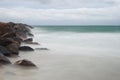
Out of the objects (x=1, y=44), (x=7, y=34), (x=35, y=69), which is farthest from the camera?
(x=7, y=34)

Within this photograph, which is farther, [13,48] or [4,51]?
[13,48]

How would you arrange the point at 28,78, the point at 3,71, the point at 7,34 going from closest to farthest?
the point at 28,78 → the point at 3,71 → the point at 7,34

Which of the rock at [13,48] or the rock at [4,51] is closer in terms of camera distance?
the rock at [4,51]

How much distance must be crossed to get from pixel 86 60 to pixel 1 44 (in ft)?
12.8

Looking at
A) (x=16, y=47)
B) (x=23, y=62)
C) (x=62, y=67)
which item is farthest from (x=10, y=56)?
(x=62, y=67)

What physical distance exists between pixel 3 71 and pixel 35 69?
1.17m

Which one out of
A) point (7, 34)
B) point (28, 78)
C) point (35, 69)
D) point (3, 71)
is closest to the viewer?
point (28, 78)

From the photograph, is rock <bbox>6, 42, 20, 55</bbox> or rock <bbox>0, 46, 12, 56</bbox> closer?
rock <bbox>0, 46, 12, 56</bbox>

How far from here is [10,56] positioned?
11477 millimetres

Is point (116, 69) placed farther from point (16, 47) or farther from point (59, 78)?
point (16, 47)

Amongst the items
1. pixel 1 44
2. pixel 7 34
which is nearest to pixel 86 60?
pixel 1 44

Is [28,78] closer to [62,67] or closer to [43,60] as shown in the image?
[62,67]

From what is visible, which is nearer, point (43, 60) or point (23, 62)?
point (23, 62)

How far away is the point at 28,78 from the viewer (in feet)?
26.5
